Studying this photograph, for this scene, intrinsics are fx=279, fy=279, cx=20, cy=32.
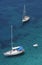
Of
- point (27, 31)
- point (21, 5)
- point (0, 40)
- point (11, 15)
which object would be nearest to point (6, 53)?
point (0, 40)

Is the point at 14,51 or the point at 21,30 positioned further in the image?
the point at 21,30

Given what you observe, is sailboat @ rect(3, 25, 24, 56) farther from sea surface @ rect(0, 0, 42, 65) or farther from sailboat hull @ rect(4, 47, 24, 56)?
sea surface @ rect(0, 0, 42, 65)

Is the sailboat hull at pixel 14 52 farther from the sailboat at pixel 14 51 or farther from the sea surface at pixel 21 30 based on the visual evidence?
the sea surface at pixel 21 30

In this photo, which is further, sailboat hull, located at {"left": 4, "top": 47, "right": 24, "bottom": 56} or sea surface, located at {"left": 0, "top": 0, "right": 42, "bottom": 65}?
sailboat hull, located at {"left": 4, "top": 47, "right": 24, "bottom": 56}

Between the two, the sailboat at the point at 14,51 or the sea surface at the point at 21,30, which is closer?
the sea surface at the point at 21,30

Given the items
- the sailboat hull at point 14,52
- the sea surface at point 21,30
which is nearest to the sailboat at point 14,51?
the sailboat hull at point 14,52

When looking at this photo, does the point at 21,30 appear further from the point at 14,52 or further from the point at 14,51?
the point at 14,52

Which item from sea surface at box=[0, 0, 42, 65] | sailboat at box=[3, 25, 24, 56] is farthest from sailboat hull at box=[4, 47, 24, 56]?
sea surface at box=[0, 0, 42, 65]

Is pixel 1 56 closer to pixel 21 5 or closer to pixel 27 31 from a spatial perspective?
pixel 27 31

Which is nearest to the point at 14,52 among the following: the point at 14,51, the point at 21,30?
the point at 14,51
